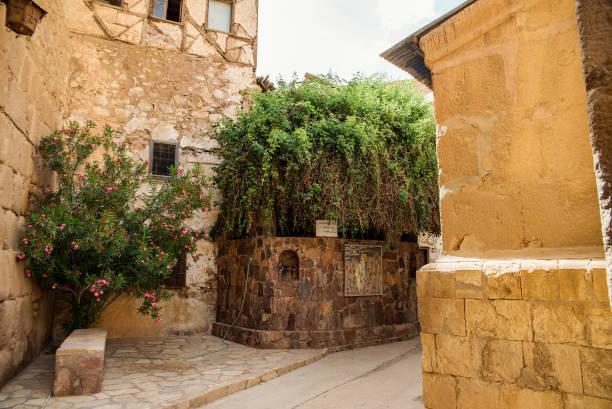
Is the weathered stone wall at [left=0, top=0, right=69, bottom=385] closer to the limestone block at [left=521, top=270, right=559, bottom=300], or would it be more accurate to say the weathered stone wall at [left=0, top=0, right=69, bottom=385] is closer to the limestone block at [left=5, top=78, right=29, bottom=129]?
the limestone block at [left=5, top=78, right=29, bottom=129]

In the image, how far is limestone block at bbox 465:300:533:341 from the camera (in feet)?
5.53

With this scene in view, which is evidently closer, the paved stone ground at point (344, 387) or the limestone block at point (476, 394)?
the limestone block at point (476, 394)

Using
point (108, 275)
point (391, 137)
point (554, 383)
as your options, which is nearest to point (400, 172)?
point (391, 137)

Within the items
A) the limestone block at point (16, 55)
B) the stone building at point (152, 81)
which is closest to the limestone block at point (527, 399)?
the limestone block at point (16, 55)

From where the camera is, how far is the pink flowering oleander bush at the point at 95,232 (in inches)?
212

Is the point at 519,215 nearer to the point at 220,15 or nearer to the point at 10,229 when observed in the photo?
the point at 10,229

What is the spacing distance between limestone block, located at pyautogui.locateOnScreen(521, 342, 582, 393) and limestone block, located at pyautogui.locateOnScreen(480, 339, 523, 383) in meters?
0.03

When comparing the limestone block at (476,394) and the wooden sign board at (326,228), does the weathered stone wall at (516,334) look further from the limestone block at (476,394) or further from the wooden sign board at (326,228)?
the wooden sign board at (326,228)

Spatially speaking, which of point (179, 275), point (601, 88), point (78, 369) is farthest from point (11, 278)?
point (601, 88)

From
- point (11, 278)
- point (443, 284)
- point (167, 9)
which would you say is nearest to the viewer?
point (443, 284)

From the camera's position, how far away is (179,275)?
8344 millimetres

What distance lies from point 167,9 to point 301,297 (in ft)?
23.2

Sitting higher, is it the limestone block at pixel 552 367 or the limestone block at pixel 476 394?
the limestone block at pixel 552 367

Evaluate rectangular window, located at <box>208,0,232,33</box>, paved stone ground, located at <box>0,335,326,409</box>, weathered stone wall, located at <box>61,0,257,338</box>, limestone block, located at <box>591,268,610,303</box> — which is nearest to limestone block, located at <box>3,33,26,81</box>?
weathered stone wall, located at <box>61,0,257,338</box>
